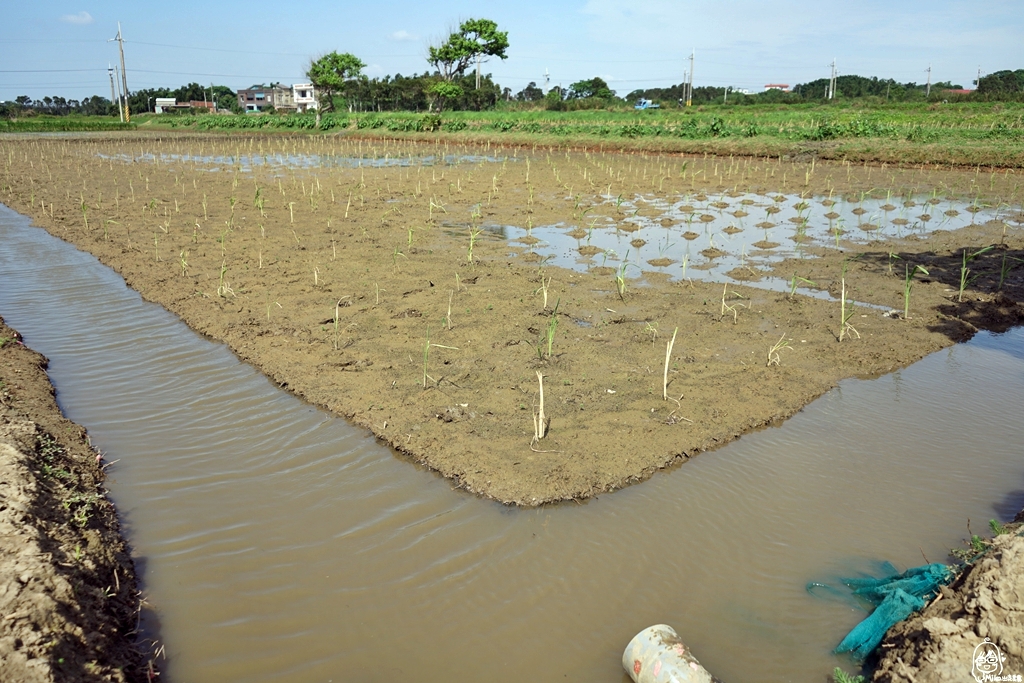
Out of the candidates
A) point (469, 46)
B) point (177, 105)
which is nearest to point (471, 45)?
point (469, 46)

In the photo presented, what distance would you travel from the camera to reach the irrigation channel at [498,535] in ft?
10.4

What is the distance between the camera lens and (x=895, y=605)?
3031mm

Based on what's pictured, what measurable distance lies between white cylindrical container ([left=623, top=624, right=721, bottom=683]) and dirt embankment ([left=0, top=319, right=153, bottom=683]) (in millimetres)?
2133

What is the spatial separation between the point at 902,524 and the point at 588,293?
4.53 metres

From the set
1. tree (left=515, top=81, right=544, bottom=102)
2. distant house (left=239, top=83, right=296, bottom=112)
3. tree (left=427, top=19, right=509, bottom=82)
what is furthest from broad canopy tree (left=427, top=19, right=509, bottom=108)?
distant house (left=239, top=83, right=296, bottom=112)

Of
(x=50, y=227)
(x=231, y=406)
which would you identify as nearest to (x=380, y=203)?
(x=50, y=227)

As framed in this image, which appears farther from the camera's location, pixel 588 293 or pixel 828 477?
pixel 588 293

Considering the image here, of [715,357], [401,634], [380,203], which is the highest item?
[380,203]

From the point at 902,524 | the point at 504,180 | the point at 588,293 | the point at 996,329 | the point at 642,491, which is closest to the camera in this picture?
the point at 902,524

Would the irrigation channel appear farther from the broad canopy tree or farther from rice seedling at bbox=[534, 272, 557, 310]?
the broad canopy tree

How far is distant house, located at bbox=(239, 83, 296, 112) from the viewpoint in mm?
98812

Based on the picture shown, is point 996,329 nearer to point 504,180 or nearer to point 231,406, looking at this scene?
point 231,406

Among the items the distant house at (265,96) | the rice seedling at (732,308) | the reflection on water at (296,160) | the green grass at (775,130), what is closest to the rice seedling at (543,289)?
the rice seedling at (732,308)

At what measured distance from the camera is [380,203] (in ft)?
46.3
